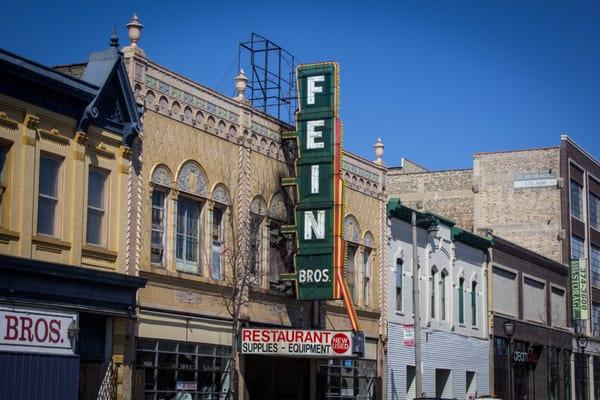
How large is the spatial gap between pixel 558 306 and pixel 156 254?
40.0m

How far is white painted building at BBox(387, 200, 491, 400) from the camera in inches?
1716

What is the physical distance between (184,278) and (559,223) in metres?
39.7

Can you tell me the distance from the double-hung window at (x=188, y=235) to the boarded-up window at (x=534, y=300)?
1215 inches

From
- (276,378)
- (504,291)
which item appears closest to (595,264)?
(504,291)

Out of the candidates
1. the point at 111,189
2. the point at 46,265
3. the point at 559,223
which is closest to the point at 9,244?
the point at 46,265

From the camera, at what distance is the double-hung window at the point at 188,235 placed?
31109 mm

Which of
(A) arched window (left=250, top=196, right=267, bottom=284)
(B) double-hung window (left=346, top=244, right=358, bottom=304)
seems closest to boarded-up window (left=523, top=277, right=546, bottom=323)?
(B) double-hung window (left=346, top=244, right=358, bottom=304)

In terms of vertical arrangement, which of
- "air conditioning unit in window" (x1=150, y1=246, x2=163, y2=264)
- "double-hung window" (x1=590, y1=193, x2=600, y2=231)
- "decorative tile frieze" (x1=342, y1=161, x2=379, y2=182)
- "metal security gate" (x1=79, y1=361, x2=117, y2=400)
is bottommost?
"metal security gate" (x1=79, y1=361, x2=117, y2=400)

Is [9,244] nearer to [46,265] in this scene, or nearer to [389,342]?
[46,265]

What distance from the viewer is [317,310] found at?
1476 inches

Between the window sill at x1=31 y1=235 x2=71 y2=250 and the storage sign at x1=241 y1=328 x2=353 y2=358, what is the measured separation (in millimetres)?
8365

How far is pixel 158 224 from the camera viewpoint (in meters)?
30.2

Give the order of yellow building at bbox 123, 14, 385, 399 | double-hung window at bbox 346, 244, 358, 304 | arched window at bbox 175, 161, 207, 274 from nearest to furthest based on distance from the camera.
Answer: yellow building at bbox 123, 14, 385, 399 < arched window at bbox 175, 161, 207, 274 < double-hung window at bbox 346, 244, 358, 304

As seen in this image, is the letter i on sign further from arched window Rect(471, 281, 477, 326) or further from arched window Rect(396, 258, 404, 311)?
arched window Rect(471, 281, 477, 326)
